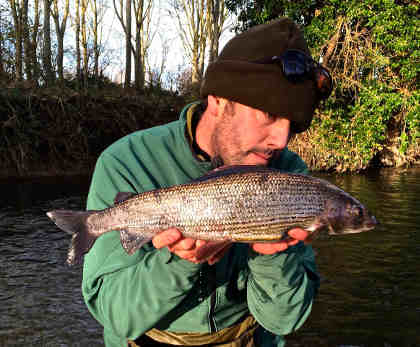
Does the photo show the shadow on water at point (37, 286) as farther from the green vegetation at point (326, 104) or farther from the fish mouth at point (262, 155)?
the green vegetation at point (326, 104)

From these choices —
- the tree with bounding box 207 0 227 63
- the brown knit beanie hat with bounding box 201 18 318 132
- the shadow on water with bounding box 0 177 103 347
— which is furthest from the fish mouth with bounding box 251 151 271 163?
the tree with bounding box 207 0 227 63

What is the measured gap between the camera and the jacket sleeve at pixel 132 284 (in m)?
2.37

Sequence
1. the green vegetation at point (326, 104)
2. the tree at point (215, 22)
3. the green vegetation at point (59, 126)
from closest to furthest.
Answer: the green vegetation at point (59, 126) → the green vegetation at point (326, 104) → the tree at point (215, 22)

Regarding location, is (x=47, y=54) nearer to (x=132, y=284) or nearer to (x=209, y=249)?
(x=132, y=284)

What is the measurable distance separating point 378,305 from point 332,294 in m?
0.80

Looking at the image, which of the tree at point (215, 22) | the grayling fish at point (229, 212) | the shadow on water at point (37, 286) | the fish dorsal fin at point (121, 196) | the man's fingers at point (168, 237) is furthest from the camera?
the tree at point (215, 22)

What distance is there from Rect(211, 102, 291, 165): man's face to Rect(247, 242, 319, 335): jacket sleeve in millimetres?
694

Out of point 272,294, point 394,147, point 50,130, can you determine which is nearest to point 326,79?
point 272,294

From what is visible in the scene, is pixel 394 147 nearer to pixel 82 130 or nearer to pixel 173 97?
pixel 173 97

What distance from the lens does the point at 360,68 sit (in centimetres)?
1958

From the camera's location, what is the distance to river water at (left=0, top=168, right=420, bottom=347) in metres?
5.90

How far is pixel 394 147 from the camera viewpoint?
22.8 meters

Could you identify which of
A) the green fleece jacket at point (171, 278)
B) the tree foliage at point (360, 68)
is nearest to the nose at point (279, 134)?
the green fleece jacket at point (171, 278)

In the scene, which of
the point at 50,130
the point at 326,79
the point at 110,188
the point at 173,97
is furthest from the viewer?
the point at 173,97
